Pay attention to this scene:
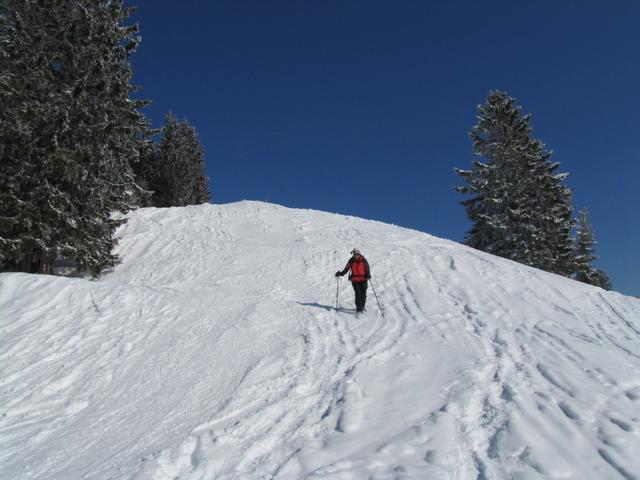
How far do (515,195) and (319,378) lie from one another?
2249 cm

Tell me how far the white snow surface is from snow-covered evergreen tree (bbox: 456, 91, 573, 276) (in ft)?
36.4

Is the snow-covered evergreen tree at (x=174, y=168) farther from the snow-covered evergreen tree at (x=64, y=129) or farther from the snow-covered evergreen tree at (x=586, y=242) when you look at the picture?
the snow-covered evergreen tree at (x=586, y=242)

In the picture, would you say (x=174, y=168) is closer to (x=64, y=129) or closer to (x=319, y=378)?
(x=64, y=129)

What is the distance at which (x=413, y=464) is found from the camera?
14.5 feet

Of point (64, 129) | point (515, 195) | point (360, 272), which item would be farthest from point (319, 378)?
point (515, 195)

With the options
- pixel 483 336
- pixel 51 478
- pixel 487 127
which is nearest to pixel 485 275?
pixel 483 336

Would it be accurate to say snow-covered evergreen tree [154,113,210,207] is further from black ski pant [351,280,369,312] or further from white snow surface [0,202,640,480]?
black ski pant [351,280,369,312]

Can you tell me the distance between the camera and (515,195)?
25.0 meters

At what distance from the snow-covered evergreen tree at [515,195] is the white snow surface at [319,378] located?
11092 mm

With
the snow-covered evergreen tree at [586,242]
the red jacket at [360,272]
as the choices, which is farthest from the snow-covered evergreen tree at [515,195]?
the red jacket at [360,272]

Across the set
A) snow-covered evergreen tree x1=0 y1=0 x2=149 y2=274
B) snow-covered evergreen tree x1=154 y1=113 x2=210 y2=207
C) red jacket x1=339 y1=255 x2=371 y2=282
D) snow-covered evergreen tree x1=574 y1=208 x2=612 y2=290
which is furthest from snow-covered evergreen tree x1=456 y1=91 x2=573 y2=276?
snow-covered evergreen tree x1=154 y1=113 x2=210 y2=207

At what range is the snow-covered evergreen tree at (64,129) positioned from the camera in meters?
11.7

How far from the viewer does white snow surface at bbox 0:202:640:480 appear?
15.4 ft

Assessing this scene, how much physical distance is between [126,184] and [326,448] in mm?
13344
